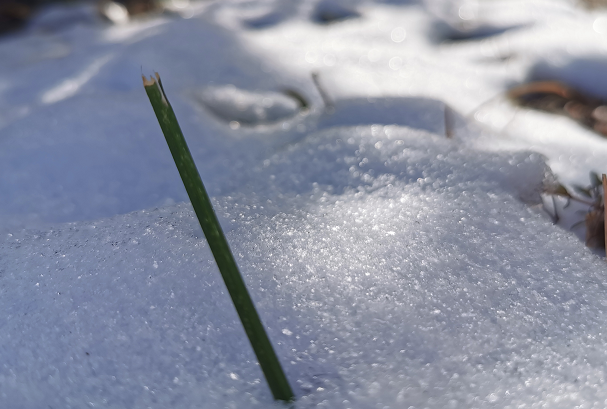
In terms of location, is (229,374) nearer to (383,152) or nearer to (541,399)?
(541,399)

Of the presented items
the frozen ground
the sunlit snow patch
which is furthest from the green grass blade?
the sunlit snow patch

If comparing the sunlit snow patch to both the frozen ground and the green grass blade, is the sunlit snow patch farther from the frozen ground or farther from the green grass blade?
the green grass blade

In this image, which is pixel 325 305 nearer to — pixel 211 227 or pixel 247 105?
pixel 211 227

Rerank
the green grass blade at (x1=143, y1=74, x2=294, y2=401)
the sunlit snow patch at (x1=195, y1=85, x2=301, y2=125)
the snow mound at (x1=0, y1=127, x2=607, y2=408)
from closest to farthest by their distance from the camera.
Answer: the green grass blade at (x1=143, y1=74, x2=294, y2=401)
the snow mound at (x1=0, y1=127, x2=607, y2=408)
the sunlit snow patch at (x1=195, y1=85, x2=301, y2=125)

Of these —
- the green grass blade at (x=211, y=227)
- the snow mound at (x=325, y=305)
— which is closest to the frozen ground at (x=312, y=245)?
the snow mound at (x=325, y=305)

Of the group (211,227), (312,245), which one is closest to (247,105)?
(312,245)

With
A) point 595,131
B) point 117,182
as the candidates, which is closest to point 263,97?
point 117,182

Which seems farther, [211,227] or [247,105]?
[247,105]
